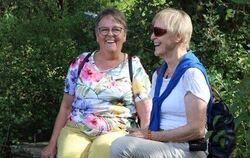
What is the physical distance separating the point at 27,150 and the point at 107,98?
152 cm

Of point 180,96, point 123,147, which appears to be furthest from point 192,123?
point 123,147

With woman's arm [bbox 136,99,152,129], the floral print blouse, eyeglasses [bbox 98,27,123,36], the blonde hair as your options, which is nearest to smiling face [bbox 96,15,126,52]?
eyeglasses [bbox 98,27,123,36]

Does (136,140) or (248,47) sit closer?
(136,140)

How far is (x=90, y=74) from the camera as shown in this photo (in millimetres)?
4973

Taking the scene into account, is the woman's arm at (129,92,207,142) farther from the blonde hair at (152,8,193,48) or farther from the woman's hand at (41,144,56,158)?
the woman's hand at (41,144,56,158)

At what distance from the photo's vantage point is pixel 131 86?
4918 millimetres

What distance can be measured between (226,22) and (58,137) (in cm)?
256

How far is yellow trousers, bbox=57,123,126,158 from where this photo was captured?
4535 millimetres

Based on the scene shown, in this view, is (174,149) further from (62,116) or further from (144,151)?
(62,116)

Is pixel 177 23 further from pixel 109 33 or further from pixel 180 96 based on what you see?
pixel 109 33

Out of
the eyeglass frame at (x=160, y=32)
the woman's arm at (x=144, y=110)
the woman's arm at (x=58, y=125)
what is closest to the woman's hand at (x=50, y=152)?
the woman's arm at (x=58, y=125)

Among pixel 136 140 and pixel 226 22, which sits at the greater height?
pixel 226 22

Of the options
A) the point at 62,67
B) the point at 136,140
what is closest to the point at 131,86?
the point at 136,140

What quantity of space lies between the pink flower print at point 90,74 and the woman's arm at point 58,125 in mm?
228
